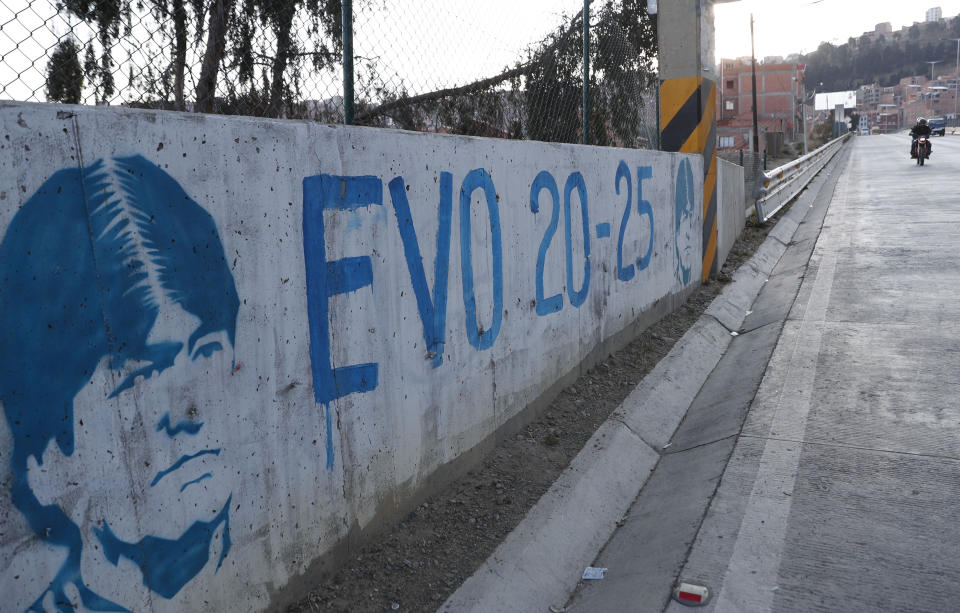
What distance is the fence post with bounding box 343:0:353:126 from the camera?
3.55 m

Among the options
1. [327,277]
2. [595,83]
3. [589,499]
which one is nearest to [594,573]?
[589,499]

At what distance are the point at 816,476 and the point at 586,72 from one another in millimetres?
3900

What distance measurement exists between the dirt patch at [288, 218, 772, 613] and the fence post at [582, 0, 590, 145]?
2024 millimetres

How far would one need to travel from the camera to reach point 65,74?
99.6 inches

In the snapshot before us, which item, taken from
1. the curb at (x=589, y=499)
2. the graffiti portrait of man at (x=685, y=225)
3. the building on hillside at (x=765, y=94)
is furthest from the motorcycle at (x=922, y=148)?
the building on hillside at (x=765, y=94)

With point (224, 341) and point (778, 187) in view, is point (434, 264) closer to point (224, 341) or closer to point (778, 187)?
point (224, 341)

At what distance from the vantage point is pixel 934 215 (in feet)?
49.1

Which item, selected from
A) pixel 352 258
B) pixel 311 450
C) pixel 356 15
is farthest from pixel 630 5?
pixel 311 450

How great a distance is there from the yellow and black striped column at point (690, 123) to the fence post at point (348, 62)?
676cm

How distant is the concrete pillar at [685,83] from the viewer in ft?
31.6

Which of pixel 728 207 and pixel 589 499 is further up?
pixel 728 207

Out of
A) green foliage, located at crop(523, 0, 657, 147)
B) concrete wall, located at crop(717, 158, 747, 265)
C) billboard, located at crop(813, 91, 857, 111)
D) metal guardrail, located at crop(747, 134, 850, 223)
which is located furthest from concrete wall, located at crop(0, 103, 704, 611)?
billboard, located at crop(813, 91, 857, 111)

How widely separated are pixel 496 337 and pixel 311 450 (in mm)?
1709

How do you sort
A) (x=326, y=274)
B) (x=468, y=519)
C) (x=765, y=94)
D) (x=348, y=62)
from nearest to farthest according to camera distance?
(x=326, y=274) < (x=348, y=62) < (x=468, y=519) < (x=765, y=94)
